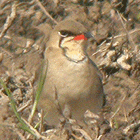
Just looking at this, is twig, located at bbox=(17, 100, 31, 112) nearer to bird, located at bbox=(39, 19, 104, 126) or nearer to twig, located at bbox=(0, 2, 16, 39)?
bird, located at bbox=(39, 19, 104, 126)

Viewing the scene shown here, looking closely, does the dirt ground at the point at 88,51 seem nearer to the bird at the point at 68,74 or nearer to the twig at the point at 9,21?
the twig at the point at 9,21

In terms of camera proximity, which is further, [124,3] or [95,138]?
[124,3]

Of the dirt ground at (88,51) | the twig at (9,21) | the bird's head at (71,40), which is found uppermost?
the bird's head at (71,40)

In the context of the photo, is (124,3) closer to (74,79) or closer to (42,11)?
(42,11)

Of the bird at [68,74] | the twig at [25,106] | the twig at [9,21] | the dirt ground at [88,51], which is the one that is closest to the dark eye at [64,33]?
the bird at [68,74]

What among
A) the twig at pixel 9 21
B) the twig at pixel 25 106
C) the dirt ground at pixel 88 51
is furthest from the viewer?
the twig at pixel 9 21

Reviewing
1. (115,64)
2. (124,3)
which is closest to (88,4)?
(124,3)
